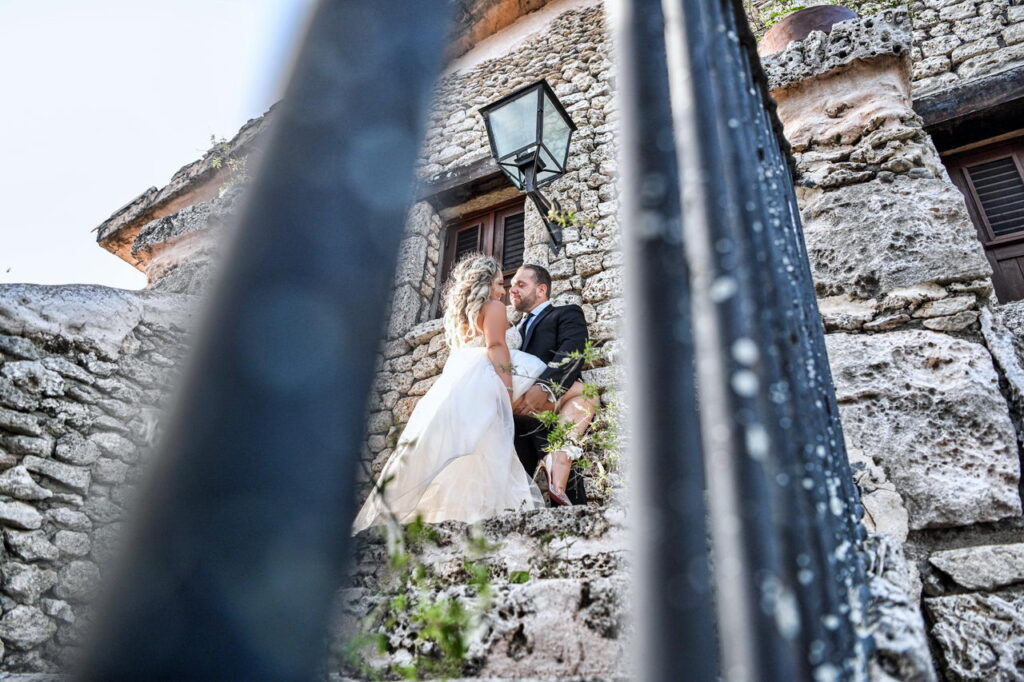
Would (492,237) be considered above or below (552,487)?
above

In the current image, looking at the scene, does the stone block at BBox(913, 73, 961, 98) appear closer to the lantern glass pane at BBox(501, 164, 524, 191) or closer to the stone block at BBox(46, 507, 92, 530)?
the lantern glass pane at BBox(501, 164, 524, 191)

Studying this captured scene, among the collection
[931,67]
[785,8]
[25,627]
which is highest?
[785,8]

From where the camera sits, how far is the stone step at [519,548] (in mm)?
1210

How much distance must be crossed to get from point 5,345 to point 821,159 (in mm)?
4127

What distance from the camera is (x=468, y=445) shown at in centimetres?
235

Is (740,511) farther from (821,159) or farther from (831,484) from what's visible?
(821,159)

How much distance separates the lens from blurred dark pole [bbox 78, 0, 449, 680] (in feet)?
1.03

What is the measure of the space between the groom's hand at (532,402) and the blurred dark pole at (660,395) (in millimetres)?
2381

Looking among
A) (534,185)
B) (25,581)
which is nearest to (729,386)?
(534,185)

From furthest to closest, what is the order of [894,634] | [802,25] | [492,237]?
[492,237], [802,25], [894,634]

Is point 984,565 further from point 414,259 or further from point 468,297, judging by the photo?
point 414,259

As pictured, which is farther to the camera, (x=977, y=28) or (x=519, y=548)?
(x=977, y=28)

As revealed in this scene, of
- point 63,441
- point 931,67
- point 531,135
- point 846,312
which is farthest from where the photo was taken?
point 931,67

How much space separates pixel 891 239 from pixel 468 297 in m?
1.85
